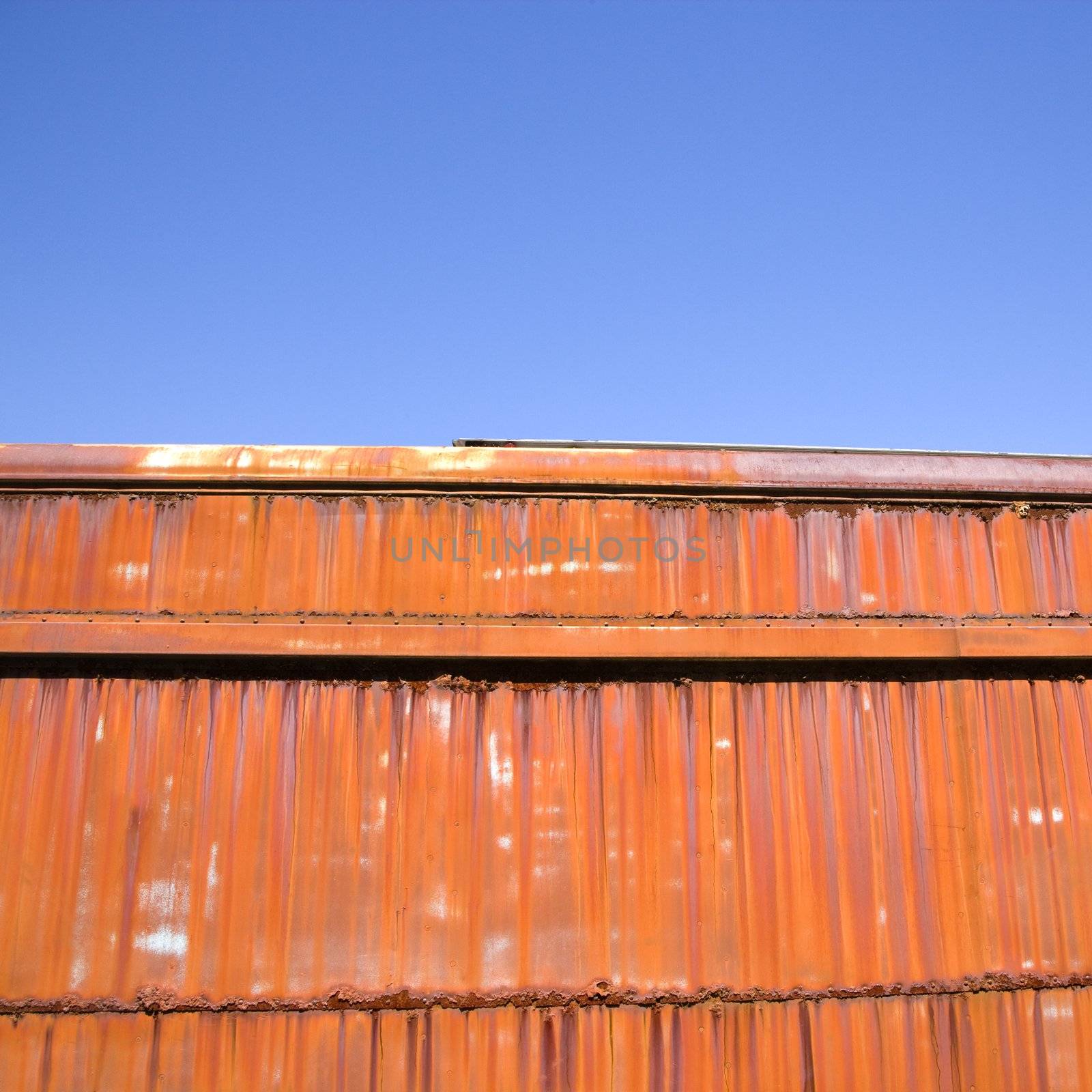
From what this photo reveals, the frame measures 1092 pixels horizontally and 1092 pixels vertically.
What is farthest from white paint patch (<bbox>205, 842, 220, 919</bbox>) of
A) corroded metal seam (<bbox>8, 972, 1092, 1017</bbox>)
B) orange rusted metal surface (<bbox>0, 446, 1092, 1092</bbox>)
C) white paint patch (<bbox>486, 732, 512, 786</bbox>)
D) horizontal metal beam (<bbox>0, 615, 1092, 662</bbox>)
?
white paint patch (<bbox>486, 732, 512, 786</bbox>)

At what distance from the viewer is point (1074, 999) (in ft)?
9.75

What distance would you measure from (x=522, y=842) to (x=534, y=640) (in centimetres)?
65

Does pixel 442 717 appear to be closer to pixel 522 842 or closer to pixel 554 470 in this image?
pixel 522 842

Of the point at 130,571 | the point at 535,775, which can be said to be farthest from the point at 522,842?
the point at 130,571

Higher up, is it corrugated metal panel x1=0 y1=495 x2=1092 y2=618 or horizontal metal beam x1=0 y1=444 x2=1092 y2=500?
horizontal metal beam x1=0 y1=444 x2=1092 y2=500

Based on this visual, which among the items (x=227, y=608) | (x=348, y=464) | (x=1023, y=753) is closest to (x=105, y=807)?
(x=227, y=608)

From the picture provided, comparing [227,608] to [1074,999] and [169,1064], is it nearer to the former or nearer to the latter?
[169,1064]

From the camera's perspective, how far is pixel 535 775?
290 cm

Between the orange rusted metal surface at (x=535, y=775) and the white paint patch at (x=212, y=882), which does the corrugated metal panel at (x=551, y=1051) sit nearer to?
the orange rusted metal surface at (x=535, y=775)

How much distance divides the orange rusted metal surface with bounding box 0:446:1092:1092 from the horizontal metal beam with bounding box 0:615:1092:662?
0.01 meters

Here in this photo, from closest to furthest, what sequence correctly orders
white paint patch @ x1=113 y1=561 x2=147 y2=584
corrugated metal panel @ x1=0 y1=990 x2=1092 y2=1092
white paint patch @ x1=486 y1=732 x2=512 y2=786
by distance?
corrugated metal panel @ x1=0 y1=990 x2=1092 y2=1092, white paint patch @ x1=486 y1=732 x2=512 y2=786, white paint patch @ x1=113 y1=561 x2=147 y2=584

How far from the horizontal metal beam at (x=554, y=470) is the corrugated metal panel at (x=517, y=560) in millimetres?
66

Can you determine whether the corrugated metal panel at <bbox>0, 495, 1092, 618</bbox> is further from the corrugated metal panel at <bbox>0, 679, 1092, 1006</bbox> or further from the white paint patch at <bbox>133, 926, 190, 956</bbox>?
the white paint patch at <bbox>133, 926, 190, 956</bbox>

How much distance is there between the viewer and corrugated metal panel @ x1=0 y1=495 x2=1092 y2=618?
2994 mm
